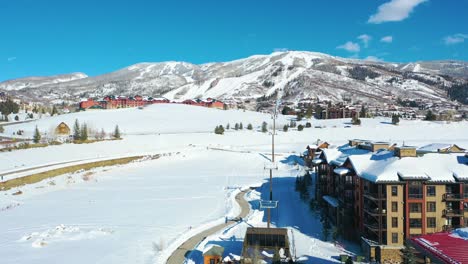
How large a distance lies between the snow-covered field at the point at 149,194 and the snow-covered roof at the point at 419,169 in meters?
5.53

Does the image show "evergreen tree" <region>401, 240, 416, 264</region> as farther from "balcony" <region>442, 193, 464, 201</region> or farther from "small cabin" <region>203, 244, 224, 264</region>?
"small cabin" <region>203, 244, 224, 264</region>

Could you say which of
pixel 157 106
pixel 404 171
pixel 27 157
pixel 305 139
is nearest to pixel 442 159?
pixel 404 171

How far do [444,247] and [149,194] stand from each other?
33.3m

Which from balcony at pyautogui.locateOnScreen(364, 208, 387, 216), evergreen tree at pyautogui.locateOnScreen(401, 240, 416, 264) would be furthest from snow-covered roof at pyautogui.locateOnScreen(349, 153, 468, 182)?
evergreen tree at pyautogui.locateOnScreen(401, 240, 416, 264)

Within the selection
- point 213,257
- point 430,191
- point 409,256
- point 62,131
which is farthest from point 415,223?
point 62,131

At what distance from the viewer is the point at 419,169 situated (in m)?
25.7

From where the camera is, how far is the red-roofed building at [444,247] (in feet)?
40.9

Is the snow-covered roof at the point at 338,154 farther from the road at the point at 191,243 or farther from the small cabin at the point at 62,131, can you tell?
the small cabin at the point at 62,131

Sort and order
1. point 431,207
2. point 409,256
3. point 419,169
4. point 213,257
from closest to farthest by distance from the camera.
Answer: point 409,256 < point 213,257 < point 431,207 < point 419,169

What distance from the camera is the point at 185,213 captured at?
113 ft

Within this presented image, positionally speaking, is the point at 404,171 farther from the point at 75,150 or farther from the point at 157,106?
the point at 157,106

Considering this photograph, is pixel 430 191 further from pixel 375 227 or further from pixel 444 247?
pixel 444 247

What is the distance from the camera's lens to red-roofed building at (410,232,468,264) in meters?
12.5

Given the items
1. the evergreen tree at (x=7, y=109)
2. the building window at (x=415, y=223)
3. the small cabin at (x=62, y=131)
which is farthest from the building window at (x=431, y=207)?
the evergreen tree at (x=7, y=109)
